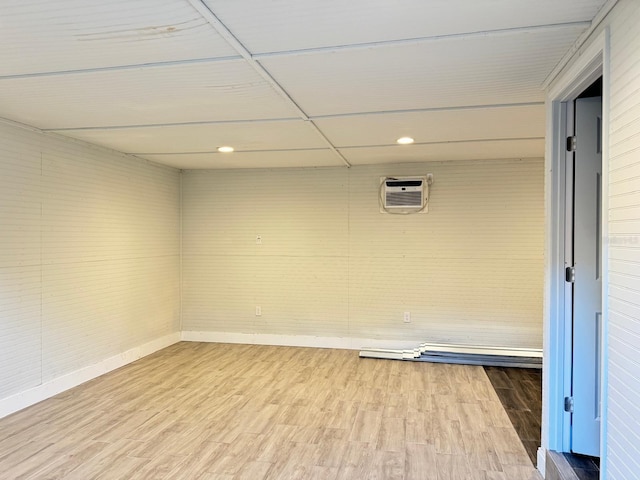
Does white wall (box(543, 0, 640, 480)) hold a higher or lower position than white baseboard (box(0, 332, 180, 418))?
higher

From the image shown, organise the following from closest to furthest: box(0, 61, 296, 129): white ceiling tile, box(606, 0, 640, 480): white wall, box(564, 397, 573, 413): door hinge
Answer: box(606, 0, 640, 480): white wall
box(0, 61, 296, 129): white ceiling tile
box(564, 397, 573, 413): door hinge

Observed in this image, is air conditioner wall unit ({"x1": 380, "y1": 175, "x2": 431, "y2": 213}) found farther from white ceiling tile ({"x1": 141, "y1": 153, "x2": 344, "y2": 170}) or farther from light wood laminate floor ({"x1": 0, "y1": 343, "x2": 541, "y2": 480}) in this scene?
light wood laminate floor ({"x1": 0, "y1": 343, "x2": 541, "y2": 480})

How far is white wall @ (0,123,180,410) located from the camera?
10.9 ft

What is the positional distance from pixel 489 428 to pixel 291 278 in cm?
299

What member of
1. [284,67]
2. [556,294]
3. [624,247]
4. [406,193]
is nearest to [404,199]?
[406,193]

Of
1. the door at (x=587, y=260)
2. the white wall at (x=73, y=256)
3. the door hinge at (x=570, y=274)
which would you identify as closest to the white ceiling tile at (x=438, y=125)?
the door at (x=587, y=260)

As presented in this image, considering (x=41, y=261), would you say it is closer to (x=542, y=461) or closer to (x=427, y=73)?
(x=427, y=73)

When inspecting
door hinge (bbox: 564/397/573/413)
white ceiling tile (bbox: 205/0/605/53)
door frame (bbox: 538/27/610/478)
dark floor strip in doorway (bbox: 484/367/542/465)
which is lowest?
dark floor strip in doorway (bbox: 484/367/542/465)

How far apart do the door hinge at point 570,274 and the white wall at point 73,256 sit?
3942mm

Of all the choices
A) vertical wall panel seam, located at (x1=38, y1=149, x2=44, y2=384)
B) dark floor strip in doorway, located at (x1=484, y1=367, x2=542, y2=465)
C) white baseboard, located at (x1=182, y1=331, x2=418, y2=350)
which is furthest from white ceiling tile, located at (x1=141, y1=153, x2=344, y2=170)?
dark floor strip in doorway, located at (x1=484, y1=367, x2=542, y2=465)

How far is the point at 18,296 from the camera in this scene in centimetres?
334

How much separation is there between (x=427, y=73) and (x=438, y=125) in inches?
45.1

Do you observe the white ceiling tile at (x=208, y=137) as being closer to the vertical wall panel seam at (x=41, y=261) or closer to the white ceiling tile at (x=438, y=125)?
the white ceiling tile at (x=438, y=125)

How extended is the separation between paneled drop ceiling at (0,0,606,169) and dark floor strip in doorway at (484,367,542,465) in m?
2.31
